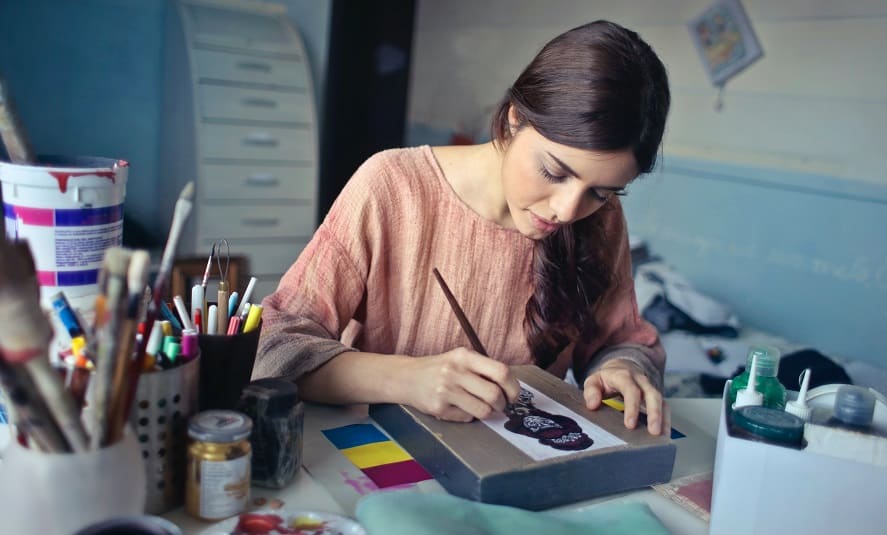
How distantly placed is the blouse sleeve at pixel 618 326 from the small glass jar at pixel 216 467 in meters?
0.72

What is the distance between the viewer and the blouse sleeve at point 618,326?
125 centimetres

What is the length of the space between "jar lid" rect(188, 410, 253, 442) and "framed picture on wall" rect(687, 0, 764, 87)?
2.15 metres

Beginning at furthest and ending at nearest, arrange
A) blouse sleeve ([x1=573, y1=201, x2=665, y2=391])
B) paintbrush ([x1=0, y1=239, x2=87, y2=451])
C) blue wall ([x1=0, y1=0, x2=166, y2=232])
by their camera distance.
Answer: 1. blue wall ([x1=0, y1=0, x2=166, y2=232])
2. blouse sleeve ([x1=573, y1=201, x2=665, y2=391])
3. paintbrush ([x1=0, y1=239, x2=87, y2=451])

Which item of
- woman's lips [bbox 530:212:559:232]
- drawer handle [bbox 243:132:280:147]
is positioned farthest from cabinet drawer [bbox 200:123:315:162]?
woman's lips [bbox 530:212:559:232]

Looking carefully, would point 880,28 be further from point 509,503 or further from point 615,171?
point 509,503

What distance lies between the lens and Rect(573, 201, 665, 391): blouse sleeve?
4.10 feet

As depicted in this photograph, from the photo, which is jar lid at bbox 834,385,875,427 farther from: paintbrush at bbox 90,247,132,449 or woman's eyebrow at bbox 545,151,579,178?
paintbrush at bbox 90,247,132,449

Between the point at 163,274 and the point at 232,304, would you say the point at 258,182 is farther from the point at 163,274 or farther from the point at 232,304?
the point at 163,274

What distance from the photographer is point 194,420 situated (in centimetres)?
66

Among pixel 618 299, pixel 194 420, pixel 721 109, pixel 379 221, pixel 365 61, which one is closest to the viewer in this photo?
pixel 194 420

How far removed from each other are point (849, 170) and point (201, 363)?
6.52ft

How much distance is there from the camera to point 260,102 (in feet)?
10.1

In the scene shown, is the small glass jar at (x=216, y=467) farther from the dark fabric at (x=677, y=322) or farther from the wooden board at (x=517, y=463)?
the dark fabric at (x=677, y=322)

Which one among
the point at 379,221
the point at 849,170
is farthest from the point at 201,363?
the point at 849,170
